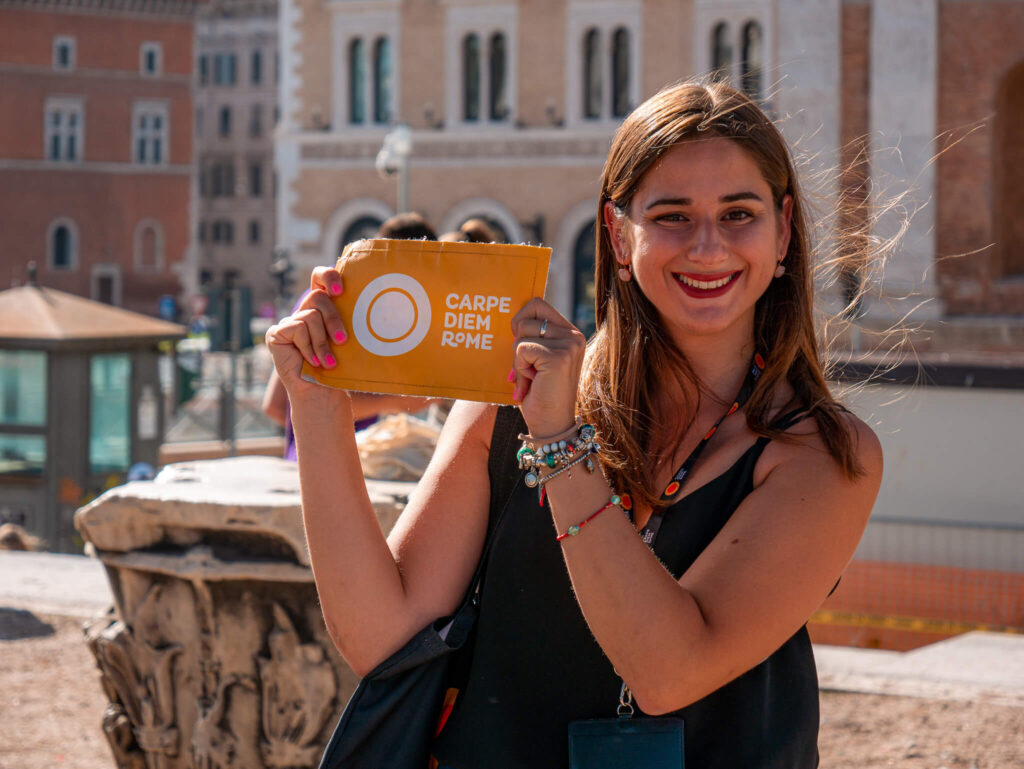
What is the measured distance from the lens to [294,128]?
98.8 feet

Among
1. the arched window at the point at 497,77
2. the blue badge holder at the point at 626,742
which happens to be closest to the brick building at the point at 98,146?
the arched window at the point at 497,77

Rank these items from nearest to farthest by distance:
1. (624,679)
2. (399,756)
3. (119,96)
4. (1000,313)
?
(624,679) < (399,756) < (1000,313) < (119,96)

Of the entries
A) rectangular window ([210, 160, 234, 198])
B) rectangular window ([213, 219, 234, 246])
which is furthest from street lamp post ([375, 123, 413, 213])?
rectangular window ([210, 160, 234, 198])

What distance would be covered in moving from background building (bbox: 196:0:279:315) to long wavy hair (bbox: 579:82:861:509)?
67937 millimetres

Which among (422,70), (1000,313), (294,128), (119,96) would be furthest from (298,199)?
(119,96)

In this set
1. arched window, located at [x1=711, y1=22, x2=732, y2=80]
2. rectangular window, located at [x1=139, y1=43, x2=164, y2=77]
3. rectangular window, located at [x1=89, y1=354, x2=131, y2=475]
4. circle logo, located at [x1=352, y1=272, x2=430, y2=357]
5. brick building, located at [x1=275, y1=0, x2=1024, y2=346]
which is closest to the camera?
circle logo, located at [x1=352, y1=272, x2=430, y2=357]

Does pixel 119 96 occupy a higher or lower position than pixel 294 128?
higher

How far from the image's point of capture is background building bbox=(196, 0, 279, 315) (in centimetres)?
6900

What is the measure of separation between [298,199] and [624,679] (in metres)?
29.3

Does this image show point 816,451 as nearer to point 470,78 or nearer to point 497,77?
point 497,77

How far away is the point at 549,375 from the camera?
163 centimetres

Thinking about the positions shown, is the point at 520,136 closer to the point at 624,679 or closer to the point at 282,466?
the point at 282,466

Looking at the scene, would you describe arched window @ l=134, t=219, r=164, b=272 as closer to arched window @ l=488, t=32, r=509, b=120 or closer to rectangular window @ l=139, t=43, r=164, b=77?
rectangular window @ l=139, t=43, r=164, b=77

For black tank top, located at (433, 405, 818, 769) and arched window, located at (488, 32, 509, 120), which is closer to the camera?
black tank top, located at (433, 405, 818, 769)
